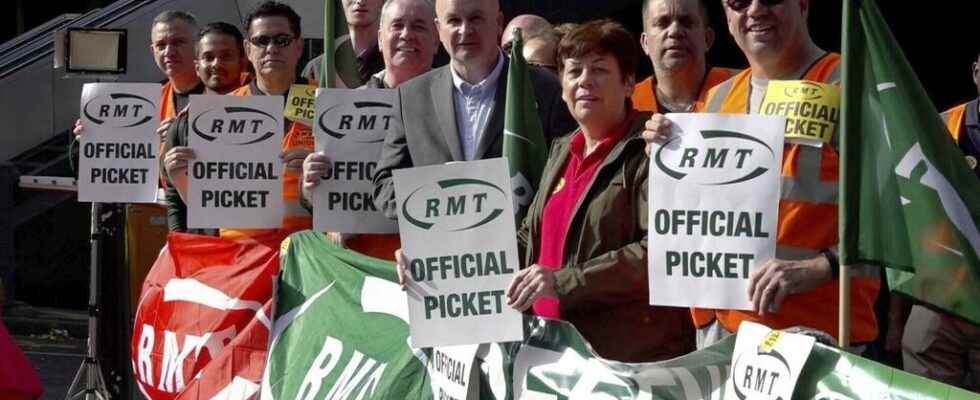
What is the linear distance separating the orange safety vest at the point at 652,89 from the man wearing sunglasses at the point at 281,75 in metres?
1.90

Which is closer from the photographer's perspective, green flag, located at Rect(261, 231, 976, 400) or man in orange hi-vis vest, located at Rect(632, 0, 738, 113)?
green flag, located at Rect(261, 231, 976, 400)

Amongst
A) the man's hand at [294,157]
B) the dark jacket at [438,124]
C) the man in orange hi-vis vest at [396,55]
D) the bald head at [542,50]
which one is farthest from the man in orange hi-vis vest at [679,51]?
Answer: the man's hand at [294,157]

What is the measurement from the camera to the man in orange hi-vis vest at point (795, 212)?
5383mm

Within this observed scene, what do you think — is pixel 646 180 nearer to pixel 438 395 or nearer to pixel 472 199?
pixel 472 199

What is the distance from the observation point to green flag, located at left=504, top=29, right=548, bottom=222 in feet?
21.6

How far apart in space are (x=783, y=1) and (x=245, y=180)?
348 centimetres

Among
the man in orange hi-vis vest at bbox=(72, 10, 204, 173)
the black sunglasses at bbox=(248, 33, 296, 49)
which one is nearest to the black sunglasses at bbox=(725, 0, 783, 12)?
the black sunglasses at bbox=(248, 33, 296, 49)

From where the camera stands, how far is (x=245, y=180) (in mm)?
8500

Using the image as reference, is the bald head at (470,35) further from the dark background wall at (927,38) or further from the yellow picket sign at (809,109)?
the dark background wall at (927,38)

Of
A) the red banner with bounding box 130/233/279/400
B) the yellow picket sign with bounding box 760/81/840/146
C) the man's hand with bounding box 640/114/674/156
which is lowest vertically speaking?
the red banner with bounding box 130/233/279/400

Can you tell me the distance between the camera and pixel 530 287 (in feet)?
19.7

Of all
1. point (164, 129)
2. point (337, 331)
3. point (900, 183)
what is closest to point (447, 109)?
A: point (337, 331)

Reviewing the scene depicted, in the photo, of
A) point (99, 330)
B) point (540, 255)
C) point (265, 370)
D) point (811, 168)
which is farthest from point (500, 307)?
point (99, 330)

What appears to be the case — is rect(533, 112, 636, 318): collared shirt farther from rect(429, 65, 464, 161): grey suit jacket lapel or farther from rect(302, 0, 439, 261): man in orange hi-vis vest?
rect(302, 0, 439, 261): man in orange hi-vis vest
